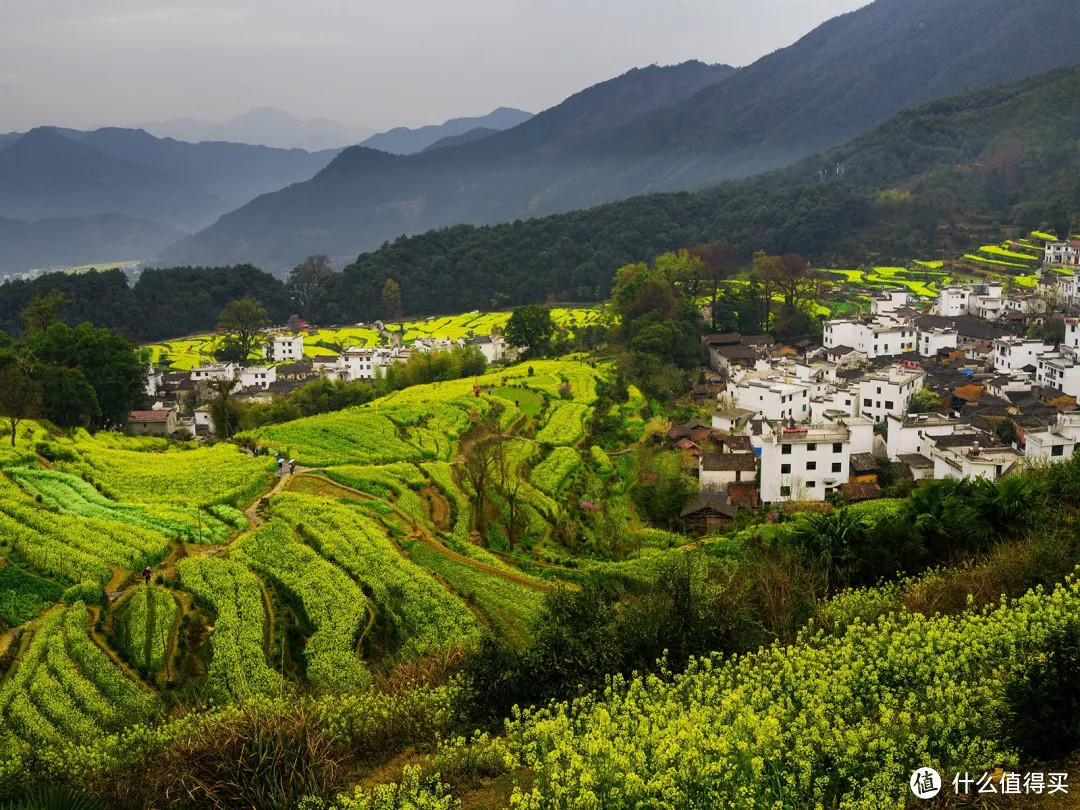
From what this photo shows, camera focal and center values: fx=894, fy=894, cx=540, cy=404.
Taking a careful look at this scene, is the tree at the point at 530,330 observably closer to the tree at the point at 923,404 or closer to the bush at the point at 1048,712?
the tree at the point at 923,404

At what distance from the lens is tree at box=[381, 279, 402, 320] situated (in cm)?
7838

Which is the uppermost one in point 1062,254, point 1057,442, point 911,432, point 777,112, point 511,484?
point 777,112

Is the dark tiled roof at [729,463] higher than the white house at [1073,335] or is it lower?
lower

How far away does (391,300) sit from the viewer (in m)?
78.9

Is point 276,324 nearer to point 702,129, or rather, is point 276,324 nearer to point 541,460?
point 541,460

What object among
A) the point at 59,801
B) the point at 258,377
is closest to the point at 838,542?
the point at 59,801

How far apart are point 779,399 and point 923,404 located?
5136 millimetres

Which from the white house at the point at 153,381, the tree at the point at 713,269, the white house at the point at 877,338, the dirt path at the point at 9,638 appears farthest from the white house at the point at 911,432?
the white house at the point at 153,381

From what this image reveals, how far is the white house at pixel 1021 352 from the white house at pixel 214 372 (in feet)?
130

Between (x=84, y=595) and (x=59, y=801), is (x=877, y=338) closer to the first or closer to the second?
(x=84, y=595)

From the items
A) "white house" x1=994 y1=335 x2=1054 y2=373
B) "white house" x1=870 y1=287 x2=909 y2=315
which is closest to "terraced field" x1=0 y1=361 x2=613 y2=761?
"white house" x1=994 y1=335 x2=1054 y2=373

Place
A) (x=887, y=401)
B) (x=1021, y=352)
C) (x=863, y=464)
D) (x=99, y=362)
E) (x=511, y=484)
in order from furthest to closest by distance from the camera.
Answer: (x=1021, y=352) → (x=99, y=362) → (x=887, y=401) → (x=863, y=464) → (x=511, y=484)

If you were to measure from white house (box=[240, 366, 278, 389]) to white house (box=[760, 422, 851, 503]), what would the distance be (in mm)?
33782

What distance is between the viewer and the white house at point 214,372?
2035 inches
